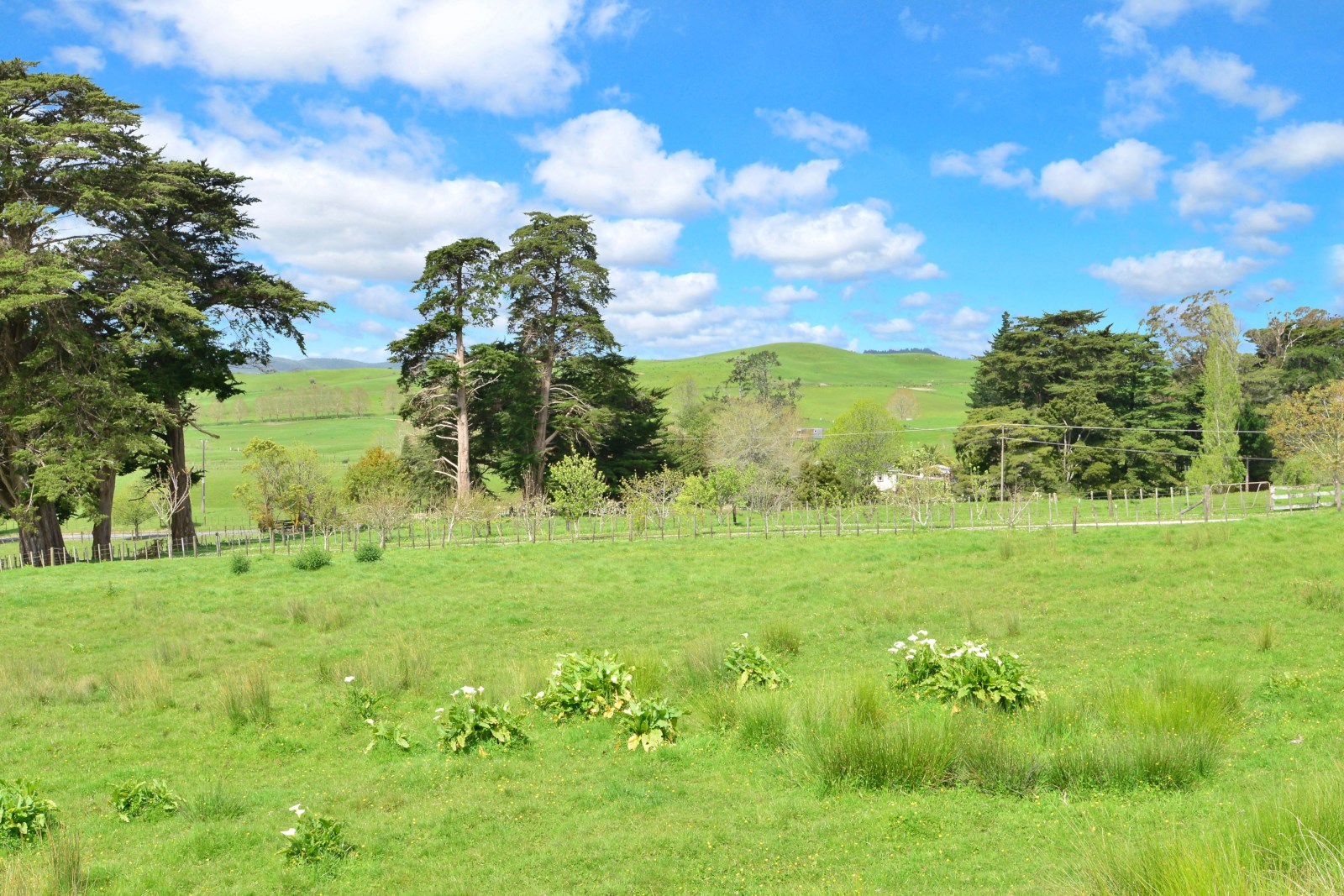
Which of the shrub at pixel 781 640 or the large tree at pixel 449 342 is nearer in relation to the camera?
the shrub at pixel 781 640

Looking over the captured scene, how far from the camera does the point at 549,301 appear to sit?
44719mm

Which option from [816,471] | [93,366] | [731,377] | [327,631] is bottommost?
[327,631]

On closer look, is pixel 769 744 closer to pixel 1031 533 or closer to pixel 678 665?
pixel 678 665

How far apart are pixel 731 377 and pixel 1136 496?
5216cm

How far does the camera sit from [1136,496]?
53.2m

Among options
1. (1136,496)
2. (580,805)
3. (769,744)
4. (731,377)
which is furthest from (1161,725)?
(731,377)

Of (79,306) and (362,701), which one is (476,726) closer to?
(362,701)

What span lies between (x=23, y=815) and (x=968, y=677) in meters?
8.70

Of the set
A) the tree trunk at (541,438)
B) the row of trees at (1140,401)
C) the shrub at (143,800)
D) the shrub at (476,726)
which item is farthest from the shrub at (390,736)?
the row of trees at (1140,401)

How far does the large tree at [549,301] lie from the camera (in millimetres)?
43531

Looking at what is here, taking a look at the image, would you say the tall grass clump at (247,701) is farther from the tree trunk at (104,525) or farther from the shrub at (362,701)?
the tree trunk at (104,525)

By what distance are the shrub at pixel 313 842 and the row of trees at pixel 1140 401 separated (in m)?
50.3

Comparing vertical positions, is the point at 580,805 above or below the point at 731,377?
below

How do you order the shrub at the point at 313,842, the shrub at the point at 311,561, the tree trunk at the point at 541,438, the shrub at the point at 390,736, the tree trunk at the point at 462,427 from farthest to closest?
the tree trunk at the point at 541,438, the tree trunk at the point at 462,427, the shrub at the point at 311,561, the shrub at the point at 390,736, the shrub at the point at 313,842
